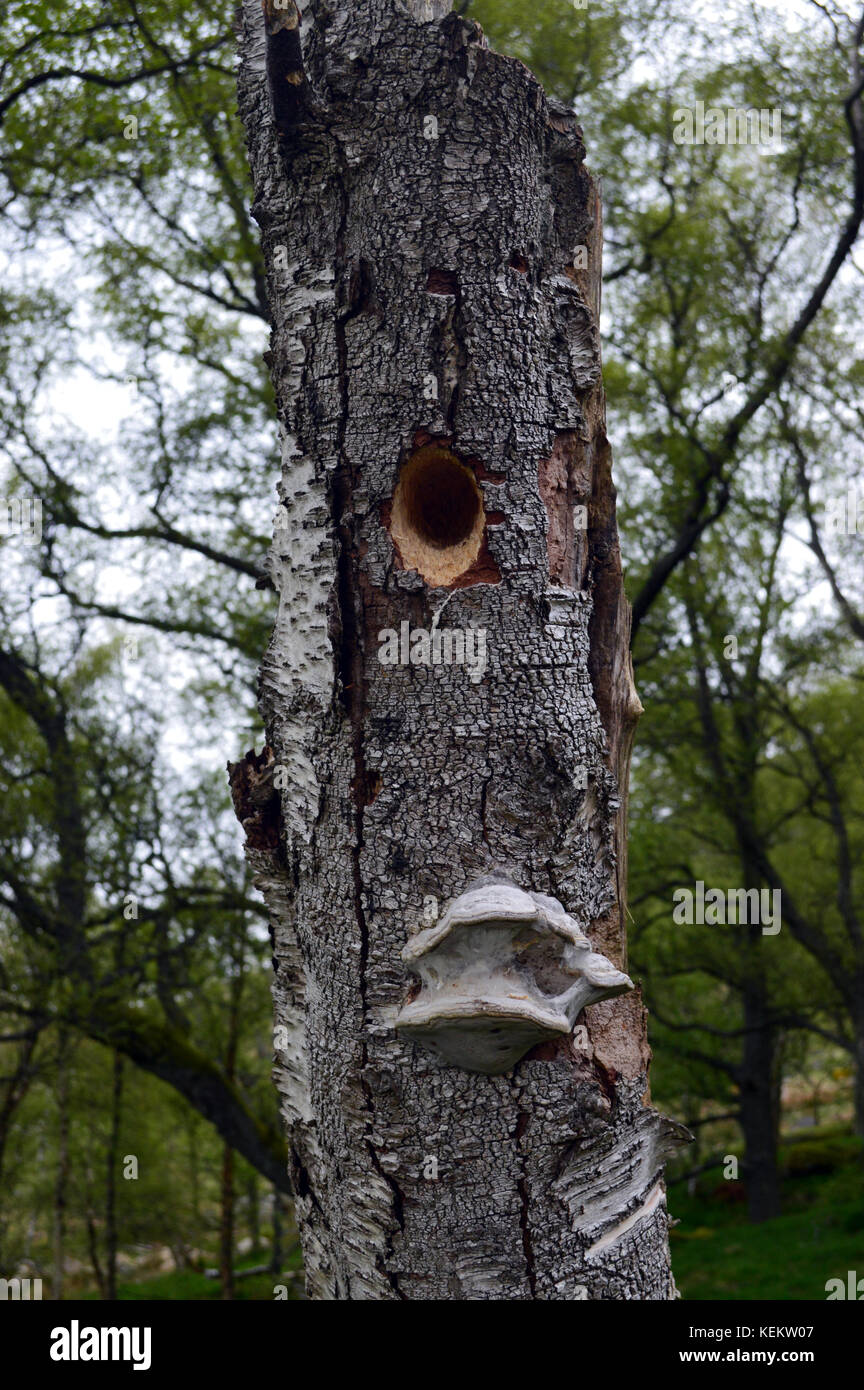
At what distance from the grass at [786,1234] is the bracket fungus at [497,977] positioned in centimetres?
760

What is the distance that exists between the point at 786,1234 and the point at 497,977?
1632cm

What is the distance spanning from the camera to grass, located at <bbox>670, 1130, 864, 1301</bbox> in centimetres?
1287

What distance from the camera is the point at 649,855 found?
12883 mm

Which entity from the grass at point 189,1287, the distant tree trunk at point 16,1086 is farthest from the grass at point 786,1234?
the distant tree trunk at point 16,1086

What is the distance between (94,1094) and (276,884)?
12.2 m

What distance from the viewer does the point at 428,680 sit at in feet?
6.93

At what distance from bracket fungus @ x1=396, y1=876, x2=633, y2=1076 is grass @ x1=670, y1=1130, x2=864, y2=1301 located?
760cm

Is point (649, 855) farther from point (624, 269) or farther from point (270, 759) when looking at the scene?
point (270, 759)

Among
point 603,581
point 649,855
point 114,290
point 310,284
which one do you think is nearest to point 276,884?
point 603,581
